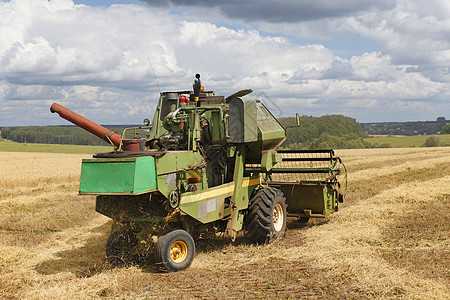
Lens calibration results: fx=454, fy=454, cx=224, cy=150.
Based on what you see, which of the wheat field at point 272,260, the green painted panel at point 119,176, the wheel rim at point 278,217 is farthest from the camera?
the wheel rim at point 278,217

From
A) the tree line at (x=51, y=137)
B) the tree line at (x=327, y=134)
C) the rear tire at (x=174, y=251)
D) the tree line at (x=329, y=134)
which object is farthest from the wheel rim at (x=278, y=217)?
the tree line at (x=51, y=137)

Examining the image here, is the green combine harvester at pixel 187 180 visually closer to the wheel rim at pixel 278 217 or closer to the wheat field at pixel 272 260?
the wheel rim at pixel 278 217

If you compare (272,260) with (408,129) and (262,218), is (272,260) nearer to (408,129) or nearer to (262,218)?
(262,218)

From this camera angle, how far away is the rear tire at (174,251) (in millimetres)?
6992

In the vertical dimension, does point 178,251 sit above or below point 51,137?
below

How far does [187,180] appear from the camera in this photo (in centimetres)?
776

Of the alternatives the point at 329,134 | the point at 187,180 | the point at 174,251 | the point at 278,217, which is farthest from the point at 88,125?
the point at 329,134

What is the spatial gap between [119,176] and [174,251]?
155 centimetres

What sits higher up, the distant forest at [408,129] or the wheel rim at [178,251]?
the distant forest at [408,129]

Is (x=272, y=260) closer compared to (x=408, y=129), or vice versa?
(x=272, y=260)

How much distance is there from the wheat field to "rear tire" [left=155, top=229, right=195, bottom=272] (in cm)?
15

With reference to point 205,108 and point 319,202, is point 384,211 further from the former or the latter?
point 205,108

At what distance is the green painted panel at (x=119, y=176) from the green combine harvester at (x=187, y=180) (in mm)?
15

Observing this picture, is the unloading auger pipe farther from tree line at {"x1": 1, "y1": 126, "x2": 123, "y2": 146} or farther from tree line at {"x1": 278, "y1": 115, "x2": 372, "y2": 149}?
tree line at {"x1": 1, "y1": 126, "x2": 123, "y2": 146}
